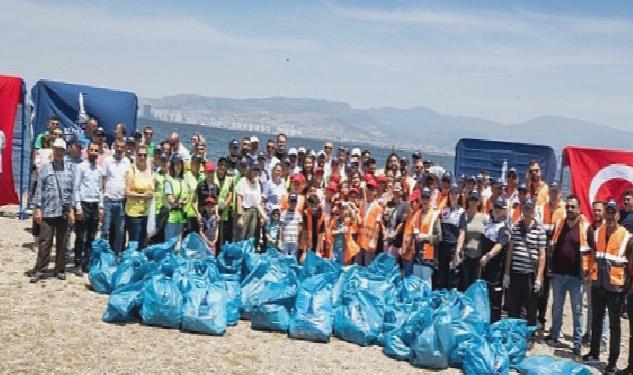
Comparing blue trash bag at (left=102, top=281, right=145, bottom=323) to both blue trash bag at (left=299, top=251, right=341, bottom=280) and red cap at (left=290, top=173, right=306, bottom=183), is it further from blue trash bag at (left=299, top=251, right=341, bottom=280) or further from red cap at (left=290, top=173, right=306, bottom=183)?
red cap at (left=290, top=173, right=306, bottom=183)

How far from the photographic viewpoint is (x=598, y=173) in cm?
1026

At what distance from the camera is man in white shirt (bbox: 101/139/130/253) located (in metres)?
8.93

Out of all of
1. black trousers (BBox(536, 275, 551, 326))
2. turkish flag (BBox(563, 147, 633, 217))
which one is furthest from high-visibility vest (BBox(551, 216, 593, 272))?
turkish flag (BBox(563, 147, 633, 217))

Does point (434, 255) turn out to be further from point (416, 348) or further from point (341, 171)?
point (341, 171)

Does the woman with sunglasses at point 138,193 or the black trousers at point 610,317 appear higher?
the woman with sunglasses at point 138,193

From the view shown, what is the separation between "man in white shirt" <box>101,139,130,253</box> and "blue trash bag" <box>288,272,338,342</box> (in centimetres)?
328

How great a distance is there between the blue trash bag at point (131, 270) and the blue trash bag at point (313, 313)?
197 centimetres

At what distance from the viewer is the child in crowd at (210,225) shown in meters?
9.22

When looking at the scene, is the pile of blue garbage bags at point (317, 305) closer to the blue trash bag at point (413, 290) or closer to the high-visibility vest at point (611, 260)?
the blue trash bag at point (413, 290)

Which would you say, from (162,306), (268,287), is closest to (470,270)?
(268,287)

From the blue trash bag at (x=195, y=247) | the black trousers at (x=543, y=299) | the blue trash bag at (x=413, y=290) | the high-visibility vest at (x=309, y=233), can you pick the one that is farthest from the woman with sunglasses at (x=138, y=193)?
the black trousers at (x=543, y=299)

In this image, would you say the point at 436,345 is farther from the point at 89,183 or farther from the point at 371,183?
the point at 89,183

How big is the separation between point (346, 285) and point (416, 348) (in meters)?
1.51

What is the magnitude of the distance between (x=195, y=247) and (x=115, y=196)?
1438 millimetres
